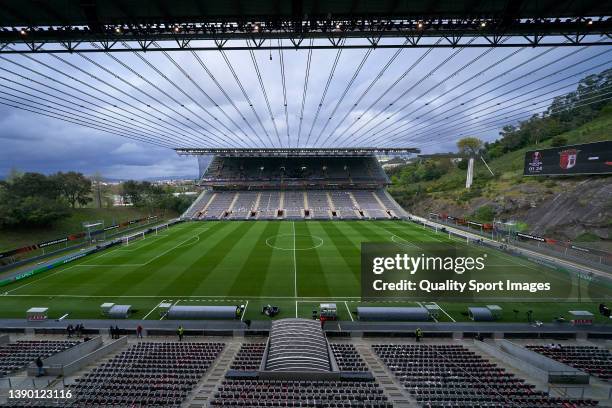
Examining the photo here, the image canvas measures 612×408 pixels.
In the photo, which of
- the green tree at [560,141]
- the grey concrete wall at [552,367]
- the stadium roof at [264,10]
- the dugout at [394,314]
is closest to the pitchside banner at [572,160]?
the green tree at [560,141]

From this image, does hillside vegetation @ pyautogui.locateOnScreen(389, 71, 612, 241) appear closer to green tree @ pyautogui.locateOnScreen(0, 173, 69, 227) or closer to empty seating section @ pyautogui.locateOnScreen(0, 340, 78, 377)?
empty seating section @ pyautogui.locateOnScreen(0, 340, 78, 377)

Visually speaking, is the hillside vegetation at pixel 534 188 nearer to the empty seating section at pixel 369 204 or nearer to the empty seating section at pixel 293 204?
the empty seating section at pixel 369 204

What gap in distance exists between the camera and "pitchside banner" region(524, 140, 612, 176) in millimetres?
36969

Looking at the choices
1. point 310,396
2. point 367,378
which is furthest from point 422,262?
point 310,396

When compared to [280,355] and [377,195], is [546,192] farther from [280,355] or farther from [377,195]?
[280,355]

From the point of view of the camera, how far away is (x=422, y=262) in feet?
96.5

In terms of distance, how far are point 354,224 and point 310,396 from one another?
152 ft

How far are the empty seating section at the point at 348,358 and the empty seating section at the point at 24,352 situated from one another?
12377mm

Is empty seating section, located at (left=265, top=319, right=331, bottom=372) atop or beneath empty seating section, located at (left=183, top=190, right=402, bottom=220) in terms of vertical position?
beneath

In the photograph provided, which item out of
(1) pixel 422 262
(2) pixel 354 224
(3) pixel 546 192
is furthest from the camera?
(2) pixel 354 224

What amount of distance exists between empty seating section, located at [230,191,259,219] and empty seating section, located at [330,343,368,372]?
165 feet

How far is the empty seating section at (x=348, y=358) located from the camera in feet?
41.4

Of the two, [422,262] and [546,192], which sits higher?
[546,192]

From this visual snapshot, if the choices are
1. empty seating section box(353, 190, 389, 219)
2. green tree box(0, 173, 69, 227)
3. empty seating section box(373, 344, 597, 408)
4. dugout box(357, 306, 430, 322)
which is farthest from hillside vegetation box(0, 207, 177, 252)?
empty seating section box(353, 190, 389, 219)
